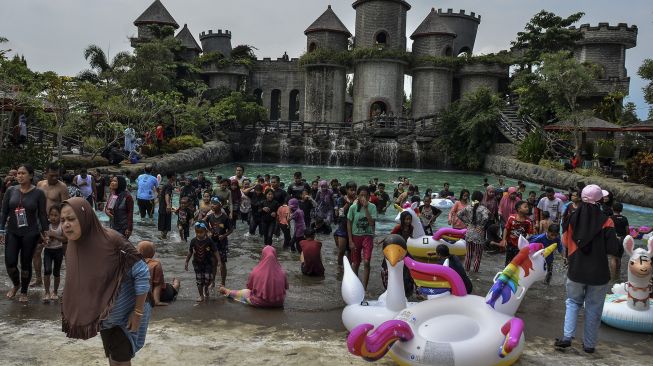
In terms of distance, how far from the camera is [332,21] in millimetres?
45781

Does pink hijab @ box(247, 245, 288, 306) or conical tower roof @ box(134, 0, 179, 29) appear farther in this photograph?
conical tower roof @ box(134, 0, 179, 29)

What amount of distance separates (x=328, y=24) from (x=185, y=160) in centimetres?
2155

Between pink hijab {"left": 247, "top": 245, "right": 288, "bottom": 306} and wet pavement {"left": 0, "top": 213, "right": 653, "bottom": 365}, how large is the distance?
0.49ft

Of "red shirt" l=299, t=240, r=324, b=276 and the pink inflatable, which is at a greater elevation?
the pink inflatable

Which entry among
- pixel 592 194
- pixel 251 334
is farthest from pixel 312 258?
pixel 592 194

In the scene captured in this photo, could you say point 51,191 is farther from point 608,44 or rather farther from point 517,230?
point 608,44

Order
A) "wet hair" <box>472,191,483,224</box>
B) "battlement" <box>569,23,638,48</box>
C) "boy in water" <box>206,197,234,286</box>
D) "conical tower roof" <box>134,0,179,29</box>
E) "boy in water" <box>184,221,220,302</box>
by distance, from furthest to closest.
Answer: "conical tower roof" <box>134,0,179,29</box> < "battlement" <box>569,23,638,48</box> < "wet hair" <box>472,191,483,224</box> < "boy in water" <box>206,197,234,286</box> < "boy in water" <box>184,221,220,302</box>

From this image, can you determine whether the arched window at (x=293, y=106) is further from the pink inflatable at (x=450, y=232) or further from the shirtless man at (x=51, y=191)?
the shirtless man at (x=51, y=191)

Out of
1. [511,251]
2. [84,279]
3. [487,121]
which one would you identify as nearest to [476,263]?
[511,251]

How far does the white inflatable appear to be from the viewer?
5613 mm

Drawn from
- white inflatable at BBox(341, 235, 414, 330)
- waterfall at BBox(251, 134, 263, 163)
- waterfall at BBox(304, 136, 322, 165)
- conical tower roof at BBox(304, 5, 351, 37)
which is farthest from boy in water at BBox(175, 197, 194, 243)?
conical tower roof at BBox(304, 5, 351, 37)

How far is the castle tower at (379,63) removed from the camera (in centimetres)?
4228

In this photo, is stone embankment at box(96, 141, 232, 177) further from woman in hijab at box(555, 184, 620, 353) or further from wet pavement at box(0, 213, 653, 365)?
woman in hijab at box(555, 184, 620, 353)

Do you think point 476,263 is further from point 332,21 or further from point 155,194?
point 332,21
